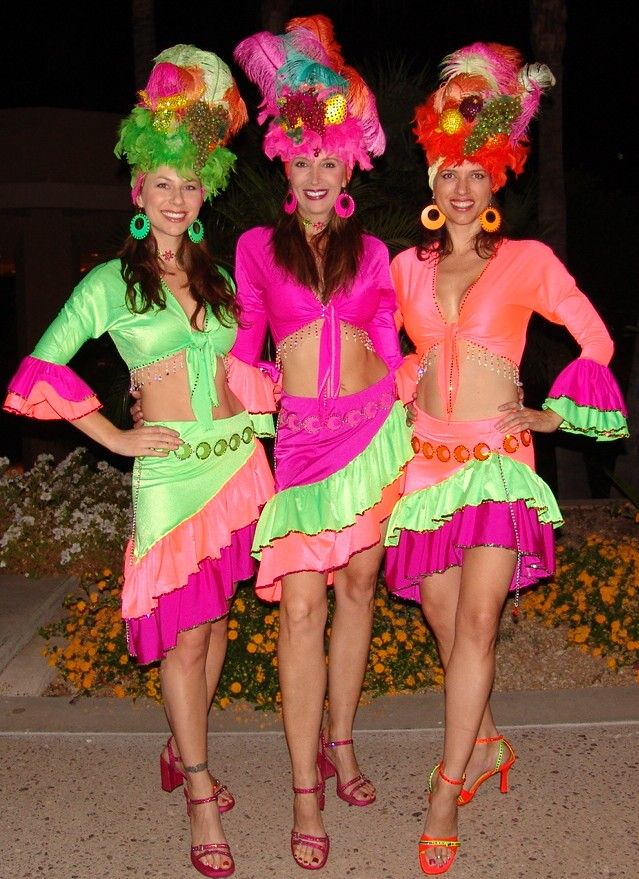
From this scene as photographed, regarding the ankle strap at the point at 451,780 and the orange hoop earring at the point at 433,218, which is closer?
the ankle strap at the point at 451,780

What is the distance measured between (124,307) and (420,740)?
2.10 m

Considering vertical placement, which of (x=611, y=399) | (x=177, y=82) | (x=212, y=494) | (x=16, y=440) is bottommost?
(x=16, y=440)

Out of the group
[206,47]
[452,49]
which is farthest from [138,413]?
[206,47]

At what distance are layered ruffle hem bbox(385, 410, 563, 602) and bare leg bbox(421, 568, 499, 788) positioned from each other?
0.07 meters

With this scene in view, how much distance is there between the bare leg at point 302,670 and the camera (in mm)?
3367

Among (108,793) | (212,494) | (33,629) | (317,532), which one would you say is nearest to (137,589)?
(212,494)

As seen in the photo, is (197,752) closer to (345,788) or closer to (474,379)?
(345,788)

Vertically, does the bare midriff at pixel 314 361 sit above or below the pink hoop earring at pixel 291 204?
below

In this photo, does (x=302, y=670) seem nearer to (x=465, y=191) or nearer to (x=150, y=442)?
(x=150, y=442)

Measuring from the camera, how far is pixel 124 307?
10.7 ft

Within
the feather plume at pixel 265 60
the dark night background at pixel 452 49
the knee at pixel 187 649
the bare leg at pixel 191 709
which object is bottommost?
the bare leg at pixel 191 709

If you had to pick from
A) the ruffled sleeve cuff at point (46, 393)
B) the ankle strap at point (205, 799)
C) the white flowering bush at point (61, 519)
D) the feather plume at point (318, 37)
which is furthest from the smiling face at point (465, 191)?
the white flowering bush at point (61, 519)

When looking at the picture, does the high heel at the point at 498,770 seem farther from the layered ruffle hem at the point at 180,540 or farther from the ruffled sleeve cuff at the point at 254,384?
the ruffled sleeve cuff at the point at 254,384

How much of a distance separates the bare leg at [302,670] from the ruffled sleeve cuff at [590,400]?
39.9 inches
